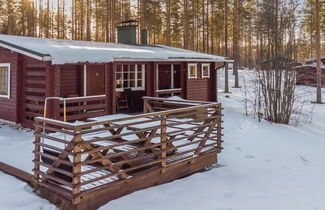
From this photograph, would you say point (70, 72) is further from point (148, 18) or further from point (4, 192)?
point (148, 18)

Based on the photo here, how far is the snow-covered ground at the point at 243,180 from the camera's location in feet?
16.7

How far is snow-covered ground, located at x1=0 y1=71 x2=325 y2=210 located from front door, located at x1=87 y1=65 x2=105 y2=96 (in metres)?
2.86

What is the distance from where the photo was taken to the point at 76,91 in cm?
1121

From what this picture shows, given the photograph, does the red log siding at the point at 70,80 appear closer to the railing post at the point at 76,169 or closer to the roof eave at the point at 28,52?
the roof eave at the point at 28,52

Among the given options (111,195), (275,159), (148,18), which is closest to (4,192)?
(111,195)

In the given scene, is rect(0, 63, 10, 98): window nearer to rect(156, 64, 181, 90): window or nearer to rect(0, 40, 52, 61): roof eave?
rect(0, 40, 52, 61): roof eave

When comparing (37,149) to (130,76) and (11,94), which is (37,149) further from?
(130,76)

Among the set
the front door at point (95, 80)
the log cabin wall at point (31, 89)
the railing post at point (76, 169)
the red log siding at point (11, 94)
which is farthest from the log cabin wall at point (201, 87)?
the railing post at point (76, 169)

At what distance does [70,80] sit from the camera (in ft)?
36.1

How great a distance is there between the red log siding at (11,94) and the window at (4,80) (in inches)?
5.6

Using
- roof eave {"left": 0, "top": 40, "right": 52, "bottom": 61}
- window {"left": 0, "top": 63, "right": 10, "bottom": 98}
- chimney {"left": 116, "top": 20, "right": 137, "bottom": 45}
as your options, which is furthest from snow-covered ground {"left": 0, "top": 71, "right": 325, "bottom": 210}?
chimney {"left": 116, "top": 20, "right": 137, "bottom": 45}

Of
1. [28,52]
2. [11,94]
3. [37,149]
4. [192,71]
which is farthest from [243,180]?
[192,71]

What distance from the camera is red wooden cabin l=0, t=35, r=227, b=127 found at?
955 cm

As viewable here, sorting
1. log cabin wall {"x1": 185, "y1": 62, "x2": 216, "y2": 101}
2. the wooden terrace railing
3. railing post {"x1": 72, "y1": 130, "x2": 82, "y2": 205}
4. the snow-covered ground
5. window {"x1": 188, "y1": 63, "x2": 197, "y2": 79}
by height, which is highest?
window {"x1": 188, "y1": 63, "x2": 197, "y2": 79}
